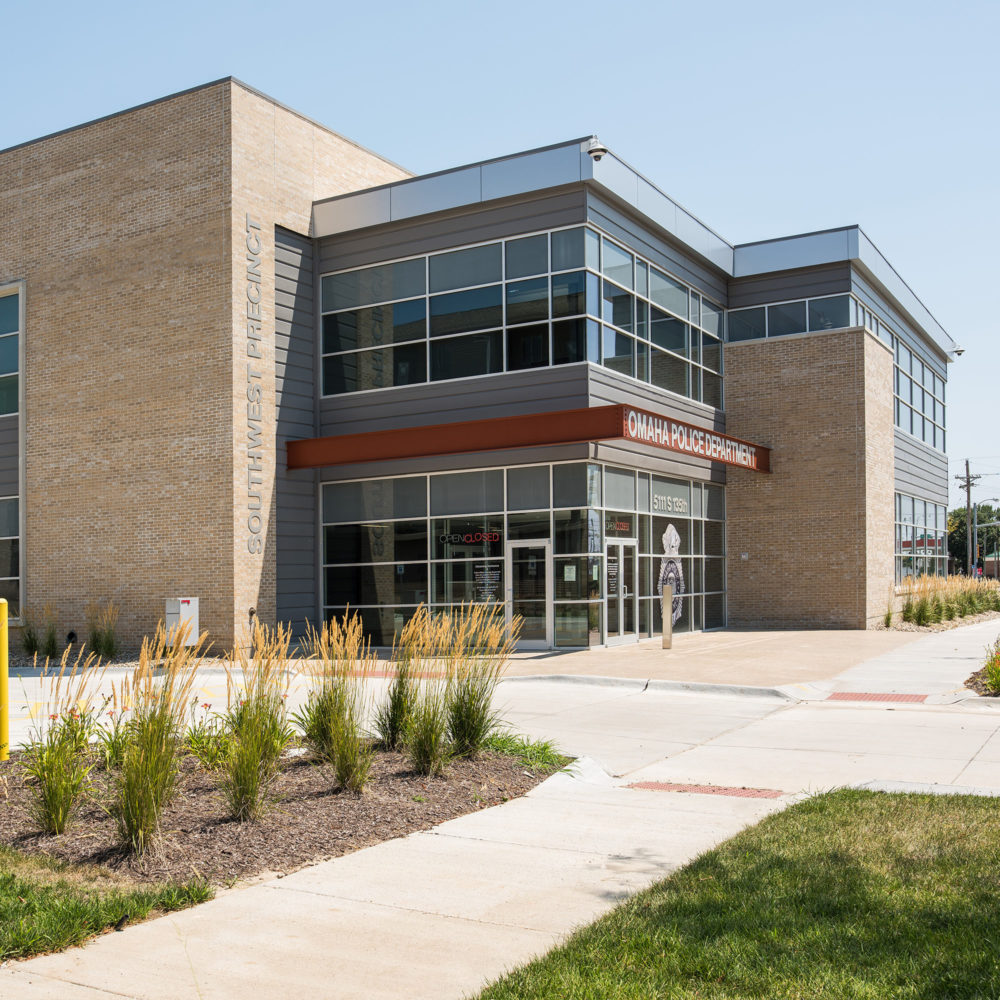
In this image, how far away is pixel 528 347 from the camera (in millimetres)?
21453

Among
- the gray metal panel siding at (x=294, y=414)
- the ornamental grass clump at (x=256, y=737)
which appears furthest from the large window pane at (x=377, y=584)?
the ornamental grass clump at (x=256, y=737)

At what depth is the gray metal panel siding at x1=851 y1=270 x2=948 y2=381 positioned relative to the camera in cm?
2836

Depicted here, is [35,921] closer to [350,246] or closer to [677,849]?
[677,849]

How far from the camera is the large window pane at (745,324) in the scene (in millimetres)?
28000

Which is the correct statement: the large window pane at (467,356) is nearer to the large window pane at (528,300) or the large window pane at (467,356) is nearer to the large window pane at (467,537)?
the large window pane at (528,300)

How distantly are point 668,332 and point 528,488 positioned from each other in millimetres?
5848

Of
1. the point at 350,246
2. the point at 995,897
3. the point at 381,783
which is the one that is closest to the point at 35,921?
the point at 381,783

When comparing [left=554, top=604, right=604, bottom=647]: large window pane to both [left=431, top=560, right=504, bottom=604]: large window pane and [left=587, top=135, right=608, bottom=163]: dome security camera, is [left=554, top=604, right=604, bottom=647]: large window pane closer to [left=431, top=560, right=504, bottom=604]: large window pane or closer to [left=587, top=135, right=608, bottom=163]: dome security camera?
[left=431, top=560, right=504, bottom=604]: large window pane

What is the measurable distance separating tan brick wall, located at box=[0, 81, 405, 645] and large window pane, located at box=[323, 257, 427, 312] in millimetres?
1418

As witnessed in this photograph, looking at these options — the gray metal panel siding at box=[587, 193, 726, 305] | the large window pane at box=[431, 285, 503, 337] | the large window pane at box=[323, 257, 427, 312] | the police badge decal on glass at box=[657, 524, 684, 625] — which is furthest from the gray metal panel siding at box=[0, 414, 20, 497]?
the police badge decal on glass at box=[657, 524, 684, 625]

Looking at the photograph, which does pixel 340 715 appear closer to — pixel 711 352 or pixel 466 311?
pixel 466 311

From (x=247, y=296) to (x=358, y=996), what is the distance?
61.5ft

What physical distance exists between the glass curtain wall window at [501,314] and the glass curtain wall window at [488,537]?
2250mm

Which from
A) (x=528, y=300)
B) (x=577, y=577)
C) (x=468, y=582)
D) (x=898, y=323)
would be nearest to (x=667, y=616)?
(x=577, y=577)
